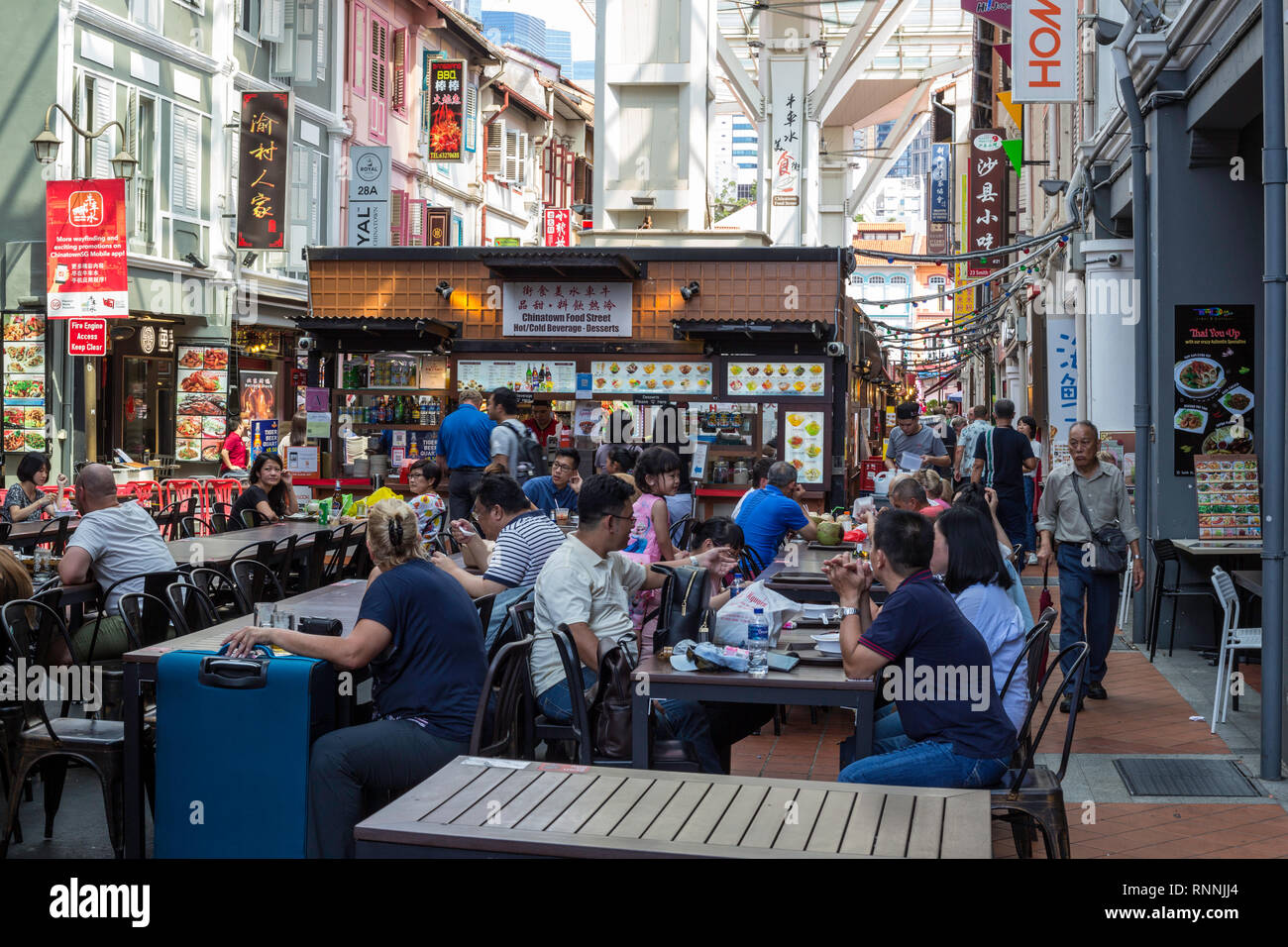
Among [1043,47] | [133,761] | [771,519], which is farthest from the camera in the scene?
[1043,47]

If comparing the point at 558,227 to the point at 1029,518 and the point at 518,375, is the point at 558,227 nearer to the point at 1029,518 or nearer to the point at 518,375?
the point at 518,375

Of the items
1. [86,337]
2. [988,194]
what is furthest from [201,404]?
[988,194]

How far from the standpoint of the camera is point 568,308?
588 inches

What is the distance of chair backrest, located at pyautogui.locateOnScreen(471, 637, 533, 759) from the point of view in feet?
14.9

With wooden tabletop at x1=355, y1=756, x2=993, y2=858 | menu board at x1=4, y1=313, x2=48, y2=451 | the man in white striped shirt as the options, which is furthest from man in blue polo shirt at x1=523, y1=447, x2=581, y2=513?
menu board at x1=4, y1=313, x2=48, y2=451

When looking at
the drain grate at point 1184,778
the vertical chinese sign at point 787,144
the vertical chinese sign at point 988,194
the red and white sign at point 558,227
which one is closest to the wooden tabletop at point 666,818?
the drain grate at point 1184,778

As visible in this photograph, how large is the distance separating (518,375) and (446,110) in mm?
15399

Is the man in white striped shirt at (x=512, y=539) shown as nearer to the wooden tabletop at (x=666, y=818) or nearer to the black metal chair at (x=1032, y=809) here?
the black metal chair at (x=1032, y=809)

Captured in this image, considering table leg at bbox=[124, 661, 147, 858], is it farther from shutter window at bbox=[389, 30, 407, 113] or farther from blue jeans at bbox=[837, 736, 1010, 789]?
shutter window at bbox=[389, 30, 407, 113]

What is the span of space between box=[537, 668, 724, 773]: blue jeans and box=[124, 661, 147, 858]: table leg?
5.17 feet

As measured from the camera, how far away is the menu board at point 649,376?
582 inches

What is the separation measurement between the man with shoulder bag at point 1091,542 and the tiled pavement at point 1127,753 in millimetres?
435

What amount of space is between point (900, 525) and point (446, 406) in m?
11.2

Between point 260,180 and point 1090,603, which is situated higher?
point 260,180
